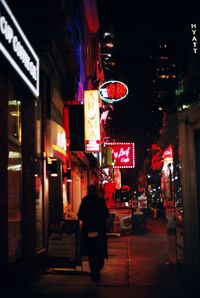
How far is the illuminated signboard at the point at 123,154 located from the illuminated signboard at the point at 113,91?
40.0ft

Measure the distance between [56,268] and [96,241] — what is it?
5.03 feet

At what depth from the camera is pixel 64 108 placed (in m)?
15.9

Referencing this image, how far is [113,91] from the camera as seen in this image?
76.8 ft

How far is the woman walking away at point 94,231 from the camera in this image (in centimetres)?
968

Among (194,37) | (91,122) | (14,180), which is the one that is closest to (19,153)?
(14,180)

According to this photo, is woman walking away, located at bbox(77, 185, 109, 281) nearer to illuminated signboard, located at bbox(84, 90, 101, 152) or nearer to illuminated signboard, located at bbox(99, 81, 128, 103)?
illuminated signboard, located at bbox(84, 90, 101, 152)

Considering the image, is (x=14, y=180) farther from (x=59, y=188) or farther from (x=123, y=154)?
(x=123, y=154)

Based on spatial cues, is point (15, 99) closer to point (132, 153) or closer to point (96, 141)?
point (96, 141)

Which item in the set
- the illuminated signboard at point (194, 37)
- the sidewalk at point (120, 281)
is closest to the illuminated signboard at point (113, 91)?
the illuminated signboard at point (194, 37)

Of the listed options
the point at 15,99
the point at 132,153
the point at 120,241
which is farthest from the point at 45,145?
the point at 132,153

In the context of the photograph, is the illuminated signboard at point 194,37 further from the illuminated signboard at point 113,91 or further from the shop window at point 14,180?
the illuminated signboard at point 113,91

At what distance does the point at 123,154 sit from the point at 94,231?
26.5m

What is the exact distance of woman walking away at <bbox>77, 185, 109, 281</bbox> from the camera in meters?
9.68

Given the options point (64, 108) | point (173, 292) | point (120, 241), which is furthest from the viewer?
point (120, 241)
